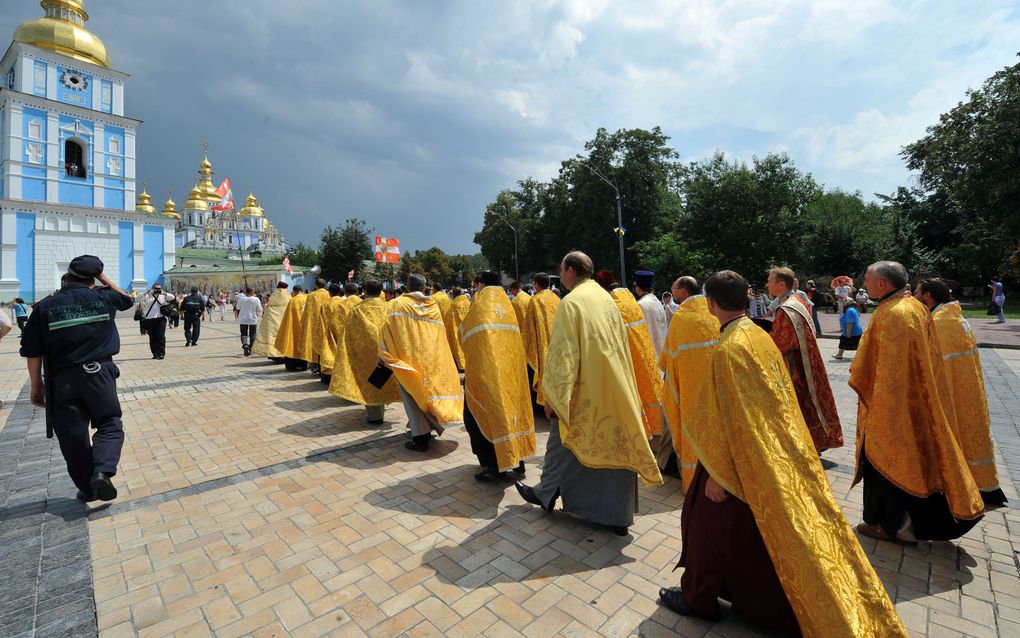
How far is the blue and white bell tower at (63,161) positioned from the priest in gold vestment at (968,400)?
1868 inches

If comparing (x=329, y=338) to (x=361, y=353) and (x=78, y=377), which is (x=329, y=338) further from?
(x=78, y=377)

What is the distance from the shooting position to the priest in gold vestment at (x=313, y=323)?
32.8 ft

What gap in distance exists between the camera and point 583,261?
12.9 ft

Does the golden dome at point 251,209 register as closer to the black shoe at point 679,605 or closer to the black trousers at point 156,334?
the black trousers at point 156,334

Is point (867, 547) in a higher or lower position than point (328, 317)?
lower

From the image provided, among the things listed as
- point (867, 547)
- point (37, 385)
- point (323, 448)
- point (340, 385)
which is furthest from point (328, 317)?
point (867, 547)

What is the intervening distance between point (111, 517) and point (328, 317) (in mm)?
5717

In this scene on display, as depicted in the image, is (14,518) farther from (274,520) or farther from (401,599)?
(401,599)

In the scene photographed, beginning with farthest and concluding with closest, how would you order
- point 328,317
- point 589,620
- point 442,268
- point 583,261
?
1. point 442,268
2. point 328,317
3. point 583,261
4. point 589,620

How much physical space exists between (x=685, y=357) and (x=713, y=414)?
179cm

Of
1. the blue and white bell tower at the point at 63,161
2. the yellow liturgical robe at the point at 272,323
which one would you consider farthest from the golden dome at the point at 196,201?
the yellow liturgical robe at the point at 272,323

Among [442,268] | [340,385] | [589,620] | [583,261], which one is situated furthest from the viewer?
[442,268]

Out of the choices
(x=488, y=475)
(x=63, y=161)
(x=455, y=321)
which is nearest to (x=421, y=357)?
(x=488, y=475)

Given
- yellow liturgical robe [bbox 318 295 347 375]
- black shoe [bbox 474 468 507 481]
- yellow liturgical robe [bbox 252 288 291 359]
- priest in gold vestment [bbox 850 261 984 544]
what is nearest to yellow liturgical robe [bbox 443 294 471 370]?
yellow liturgical robe [bbox 318 295 347 375]
